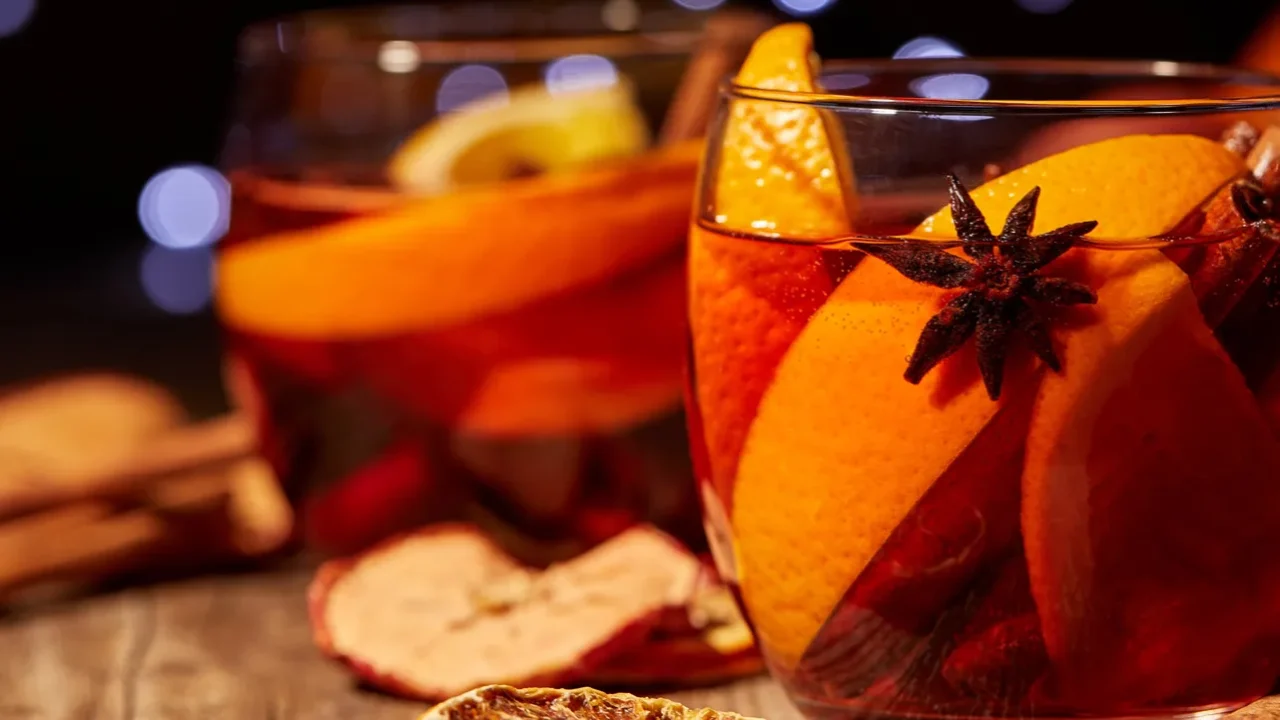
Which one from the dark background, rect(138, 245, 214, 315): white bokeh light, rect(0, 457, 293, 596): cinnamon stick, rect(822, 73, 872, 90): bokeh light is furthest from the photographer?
the dark background

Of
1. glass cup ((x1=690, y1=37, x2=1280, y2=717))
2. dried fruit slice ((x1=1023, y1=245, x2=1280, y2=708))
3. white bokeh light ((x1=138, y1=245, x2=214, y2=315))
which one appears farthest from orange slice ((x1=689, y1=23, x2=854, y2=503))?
white bokeh light ((x1=138, y1=245, x2=214, y2=315))

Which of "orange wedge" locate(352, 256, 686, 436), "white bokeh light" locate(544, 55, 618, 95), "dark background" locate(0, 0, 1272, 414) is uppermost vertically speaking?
"white bokeh light" locate(544, 55, 618, 95)

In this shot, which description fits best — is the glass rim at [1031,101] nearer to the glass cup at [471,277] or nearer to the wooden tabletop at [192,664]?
the glass cup at [471,277]

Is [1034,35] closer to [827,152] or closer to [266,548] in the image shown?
[266,548]

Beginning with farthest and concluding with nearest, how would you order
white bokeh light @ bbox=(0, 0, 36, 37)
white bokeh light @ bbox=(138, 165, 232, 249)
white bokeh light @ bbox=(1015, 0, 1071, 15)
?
white bokeh light @ bbox=(138, 165, 232, 249) → white bokeh light @ bbox=(0, 0, 36, 37) → white bokeh light @ bbox=(1015, 0, 1071, 15)

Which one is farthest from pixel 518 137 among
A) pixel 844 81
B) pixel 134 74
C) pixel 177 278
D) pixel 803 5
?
pixel 134 74

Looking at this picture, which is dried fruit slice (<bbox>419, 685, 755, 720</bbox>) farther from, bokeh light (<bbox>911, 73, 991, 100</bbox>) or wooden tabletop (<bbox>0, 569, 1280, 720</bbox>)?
bokeh light (<bbox>911, 73, 991, 100</bbox>)

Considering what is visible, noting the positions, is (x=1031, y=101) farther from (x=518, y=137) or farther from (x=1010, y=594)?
(x=518, y=137)
